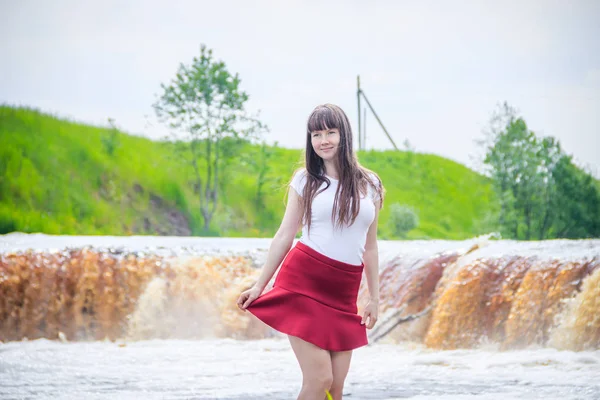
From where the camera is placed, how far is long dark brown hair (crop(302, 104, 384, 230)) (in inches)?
97.3

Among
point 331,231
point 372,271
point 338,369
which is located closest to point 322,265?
point 331,231

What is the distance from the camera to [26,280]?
7844 mm

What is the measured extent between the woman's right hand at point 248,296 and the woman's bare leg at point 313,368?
6.7 inches

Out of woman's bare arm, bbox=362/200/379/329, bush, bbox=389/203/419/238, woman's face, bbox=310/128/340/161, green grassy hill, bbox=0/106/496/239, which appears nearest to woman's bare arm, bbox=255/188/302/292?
woman's face, bbox=310/128/340/161

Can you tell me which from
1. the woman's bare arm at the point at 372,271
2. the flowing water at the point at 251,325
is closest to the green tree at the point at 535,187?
the flowing water at the point at 251,325

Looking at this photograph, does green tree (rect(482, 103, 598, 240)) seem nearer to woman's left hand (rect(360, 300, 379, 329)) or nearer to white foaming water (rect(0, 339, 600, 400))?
white foaming water (rect(0, 339, 600, 400))

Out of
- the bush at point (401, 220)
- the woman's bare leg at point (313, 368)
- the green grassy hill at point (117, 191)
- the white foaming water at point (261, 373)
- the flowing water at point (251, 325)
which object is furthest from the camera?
the bush at point (401, 220)

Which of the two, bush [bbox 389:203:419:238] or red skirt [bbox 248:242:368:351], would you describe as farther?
bush [bbox 389:203:419:238]

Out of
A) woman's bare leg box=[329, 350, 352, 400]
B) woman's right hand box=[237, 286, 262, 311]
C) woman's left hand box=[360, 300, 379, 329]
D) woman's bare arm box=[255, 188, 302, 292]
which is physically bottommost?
woman's bare leg box=[329, 350, 352, 400]

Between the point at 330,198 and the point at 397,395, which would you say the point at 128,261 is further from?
the point at 330,198

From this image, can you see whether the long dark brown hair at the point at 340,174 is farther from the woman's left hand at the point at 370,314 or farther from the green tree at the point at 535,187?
the green tree at the point at 535,187

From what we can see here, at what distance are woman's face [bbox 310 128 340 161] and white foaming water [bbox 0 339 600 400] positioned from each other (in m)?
2.57

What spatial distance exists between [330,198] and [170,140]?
10726 millimetres

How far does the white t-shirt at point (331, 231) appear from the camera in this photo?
97.5 inches
